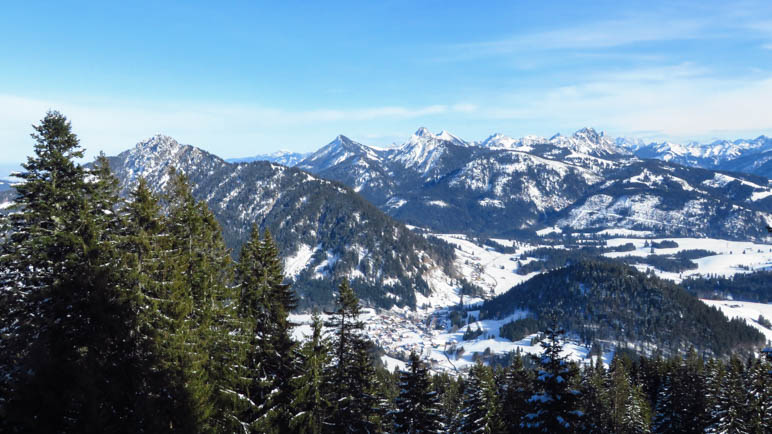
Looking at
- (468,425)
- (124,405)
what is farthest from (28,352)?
(468,425)

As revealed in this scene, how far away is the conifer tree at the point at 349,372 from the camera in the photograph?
1270 inches

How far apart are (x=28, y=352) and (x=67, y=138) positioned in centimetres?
1092

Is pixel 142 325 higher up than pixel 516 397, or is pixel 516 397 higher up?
pixel 142 325

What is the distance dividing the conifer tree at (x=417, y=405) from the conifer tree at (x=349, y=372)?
247 cm

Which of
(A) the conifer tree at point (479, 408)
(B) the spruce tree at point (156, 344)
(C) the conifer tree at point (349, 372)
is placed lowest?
(A) the conifer tree at point (479, 408)

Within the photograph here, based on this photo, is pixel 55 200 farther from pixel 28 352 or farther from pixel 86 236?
pixel 28 352

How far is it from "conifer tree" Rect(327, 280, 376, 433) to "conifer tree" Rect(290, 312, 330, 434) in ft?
11.9

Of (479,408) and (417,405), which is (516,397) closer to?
(479,408)

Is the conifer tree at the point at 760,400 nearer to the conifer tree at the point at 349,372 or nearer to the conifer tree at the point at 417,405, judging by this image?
the conifer tree at the point at 417,405

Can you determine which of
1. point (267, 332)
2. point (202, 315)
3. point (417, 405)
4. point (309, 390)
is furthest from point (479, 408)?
point (202, 315)

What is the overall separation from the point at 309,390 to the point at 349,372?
21.0ft

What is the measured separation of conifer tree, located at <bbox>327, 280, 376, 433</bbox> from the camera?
106ft

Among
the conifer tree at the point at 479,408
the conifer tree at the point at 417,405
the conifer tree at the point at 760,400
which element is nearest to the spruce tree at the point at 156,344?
the conifer tree at the point at 417,405

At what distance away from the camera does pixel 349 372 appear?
109 ft
